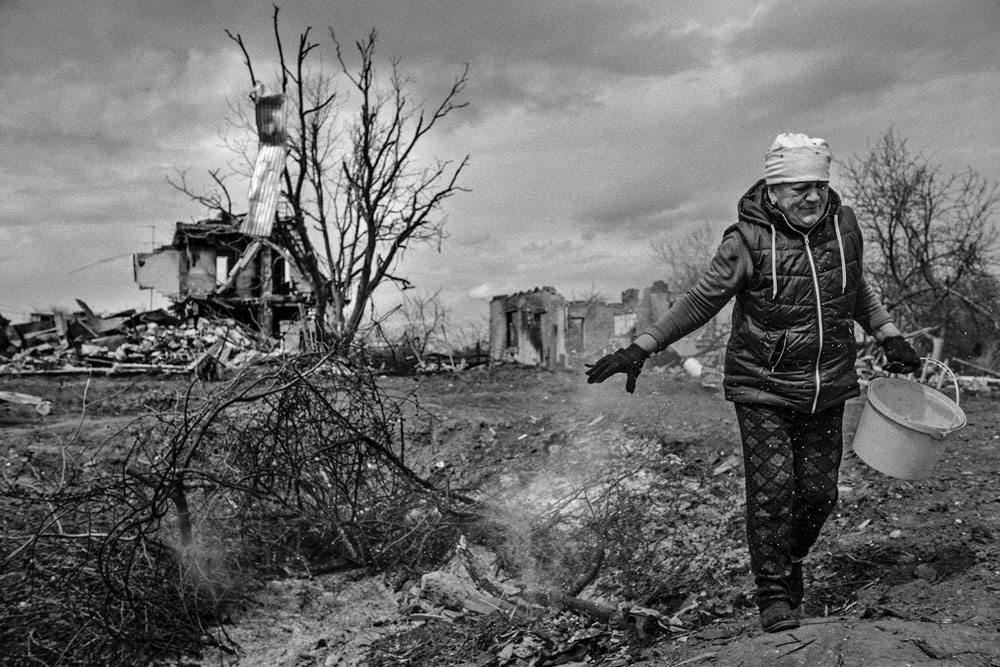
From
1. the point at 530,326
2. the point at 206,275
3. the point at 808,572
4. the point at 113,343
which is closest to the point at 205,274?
the point at 206,275

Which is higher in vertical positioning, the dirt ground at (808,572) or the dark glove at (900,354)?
the dark glove at (900,354)

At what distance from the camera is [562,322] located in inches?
883

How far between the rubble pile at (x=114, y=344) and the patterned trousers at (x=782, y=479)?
13.7m

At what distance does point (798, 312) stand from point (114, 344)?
20440 mm

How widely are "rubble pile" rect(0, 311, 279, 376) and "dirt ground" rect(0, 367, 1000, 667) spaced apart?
8196 mm

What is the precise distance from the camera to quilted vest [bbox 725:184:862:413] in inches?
114

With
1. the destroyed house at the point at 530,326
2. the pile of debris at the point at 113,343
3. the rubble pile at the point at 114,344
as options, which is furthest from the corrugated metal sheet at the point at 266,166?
the destroyed house at the point at 530,326

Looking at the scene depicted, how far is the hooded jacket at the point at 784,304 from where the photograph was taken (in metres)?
2.91

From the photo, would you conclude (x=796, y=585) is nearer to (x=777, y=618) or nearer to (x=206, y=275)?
(x=777, y=618)

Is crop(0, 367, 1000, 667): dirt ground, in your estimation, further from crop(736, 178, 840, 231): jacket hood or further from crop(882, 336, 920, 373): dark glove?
crop(736, 178, 840, 231): jacket hood

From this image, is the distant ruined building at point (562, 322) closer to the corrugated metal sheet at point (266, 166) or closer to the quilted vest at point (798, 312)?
the corrugated metal sheet at point (266, 166)

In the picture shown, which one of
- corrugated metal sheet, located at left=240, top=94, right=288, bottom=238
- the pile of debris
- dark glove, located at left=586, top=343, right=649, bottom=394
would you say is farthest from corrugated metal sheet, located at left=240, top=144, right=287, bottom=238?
dark glove, located at left=586, top=343, right=649, bottom=394

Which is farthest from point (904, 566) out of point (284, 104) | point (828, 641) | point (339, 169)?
point (284, 104)

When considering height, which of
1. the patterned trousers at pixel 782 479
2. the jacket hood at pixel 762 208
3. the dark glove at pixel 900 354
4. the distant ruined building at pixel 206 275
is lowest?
the patterned trousers at pixel 782 479
